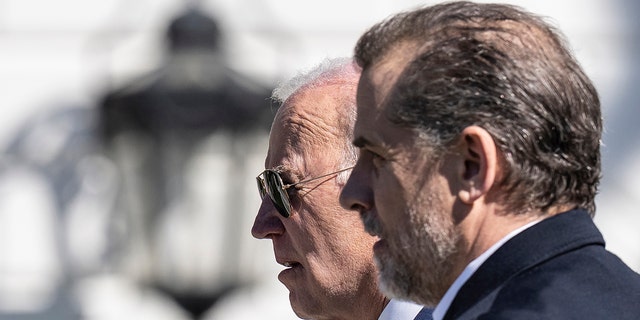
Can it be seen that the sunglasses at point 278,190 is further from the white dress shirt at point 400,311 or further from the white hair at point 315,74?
the white dress shirt at point 400,311

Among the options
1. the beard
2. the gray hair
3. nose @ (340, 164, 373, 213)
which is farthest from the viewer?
the gray hair

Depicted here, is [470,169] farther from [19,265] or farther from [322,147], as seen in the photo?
[19,265]

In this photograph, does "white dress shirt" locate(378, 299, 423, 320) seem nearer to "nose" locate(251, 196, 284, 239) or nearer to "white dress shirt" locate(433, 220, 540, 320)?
"nose" locate(251, 196, 284, 239)

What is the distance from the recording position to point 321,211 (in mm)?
2459

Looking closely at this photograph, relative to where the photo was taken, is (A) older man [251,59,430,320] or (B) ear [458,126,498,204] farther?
(A) older man [251,59,430,320]

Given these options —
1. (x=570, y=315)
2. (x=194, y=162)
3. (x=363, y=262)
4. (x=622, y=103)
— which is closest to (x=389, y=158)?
(x=570, y=315)

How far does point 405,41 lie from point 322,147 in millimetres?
767

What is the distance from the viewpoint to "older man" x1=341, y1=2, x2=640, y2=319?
1.55 metres

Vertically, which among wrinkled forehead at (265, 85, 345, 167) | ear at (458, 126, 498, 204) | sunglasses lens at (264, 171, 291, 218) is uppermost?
wrinkled forehead at (265, 85, 345, 167)

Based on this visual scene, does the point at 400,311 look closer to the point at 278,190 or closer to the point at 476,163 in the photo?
the point at 278,190

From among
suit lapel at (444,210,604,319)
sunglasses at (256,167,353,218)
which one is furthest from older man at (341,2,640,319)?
sunglasses at (256,167,353,218)

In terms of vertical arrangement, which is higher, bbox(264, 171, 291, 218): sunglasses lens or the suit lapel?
bbox(264, 171, 291, 218): sunglasses lens

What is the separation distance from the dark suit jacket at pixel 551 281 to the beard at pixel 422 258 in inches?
2.3

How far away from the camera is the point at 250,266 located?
4574 millimetres
